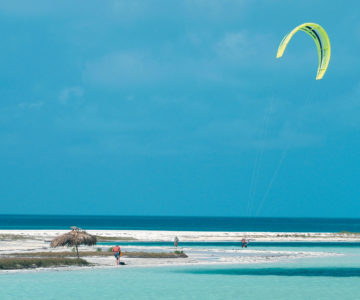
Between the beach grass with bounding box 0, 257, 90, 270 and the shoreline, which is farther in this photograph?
the shoreline

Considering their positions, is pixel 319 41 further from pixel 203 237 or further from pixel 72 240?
pixel 203 237

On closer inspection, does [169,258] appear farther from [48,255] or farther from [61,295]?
[61,295]

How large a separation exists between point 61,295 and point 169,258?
1720cm

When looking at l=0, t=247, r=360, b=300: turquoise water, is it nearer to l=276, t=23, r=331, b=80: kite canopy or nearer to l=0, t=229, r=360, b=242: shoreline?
l=276, t=23, r=331, b=80: kite canopy

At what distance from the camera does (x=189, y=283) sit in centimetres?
2805

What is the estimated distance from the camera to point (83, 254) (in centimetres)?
4125

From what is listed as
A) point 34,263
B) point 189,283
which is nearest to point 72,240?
point 34,263

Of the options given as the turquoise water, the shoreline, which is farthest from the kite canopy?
the shoreline

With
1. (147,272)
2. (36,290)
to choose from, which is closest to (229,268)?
(147,272)

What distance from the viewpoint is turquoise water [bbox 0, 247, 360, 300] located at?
80.1ft

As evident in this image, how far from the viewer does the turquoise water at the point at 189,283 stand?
961 inches

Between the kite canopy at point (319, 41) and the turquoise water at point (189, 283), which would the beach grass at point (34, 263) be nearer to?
the turquoise water at point (189, 283)

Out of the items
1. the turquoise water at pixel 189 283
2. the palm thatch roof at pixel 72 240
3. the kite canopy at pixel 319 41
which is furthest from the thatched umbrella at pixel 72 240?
the kite canopy at pixel 319 41

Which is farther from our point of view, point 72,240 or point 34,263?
point 72,240
